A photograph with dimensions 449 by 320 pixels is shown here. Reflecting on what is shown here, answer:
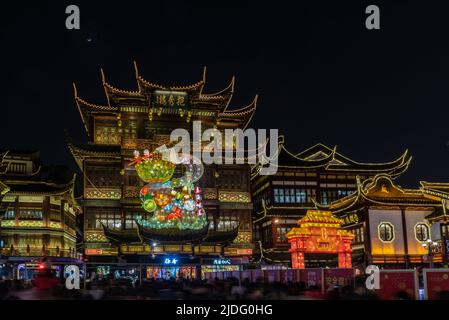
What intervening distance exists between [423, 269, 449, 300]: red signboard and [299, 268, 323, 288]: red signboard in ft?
14.4

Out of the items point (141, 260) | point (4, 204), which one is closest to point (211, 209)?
point (141, 260)

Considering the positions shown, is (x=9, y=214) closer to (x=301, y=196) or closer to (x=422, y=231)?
(x=301, y=196)

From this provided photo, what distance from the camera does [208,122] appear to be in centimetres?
4762

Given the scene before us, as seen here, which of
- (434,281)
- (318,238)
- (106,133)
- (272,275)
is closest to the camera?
(434,281)

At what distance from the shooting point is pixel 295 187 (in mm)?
56750

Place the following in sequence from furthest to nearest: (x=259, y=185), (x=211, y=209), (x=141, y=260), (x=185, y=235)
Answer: (x=259, y=185)
(x=211, y=209)
(x=141, y=260)
(x=185, y=235)

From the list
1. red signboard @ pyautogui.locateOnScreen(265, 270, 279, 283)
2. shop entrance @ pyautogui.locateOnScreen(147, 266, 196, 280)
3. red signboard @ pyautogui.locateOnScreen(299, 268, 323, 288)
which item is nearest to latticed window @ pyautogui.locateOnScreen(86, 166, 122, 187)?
shop entrance @ pyautogui.locateOnScreen(147, 266, 196, 280)

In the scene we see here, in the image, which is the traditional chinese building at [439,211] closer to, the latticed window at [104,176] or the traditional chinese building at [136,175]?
the traditional chinese building at [136,175]

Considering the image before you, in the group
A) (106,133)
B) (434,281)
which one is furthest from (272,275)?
(106,133)

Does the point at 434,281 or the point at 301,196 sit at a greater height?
the point at 301,196

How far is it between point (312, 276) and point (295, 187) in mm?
36318

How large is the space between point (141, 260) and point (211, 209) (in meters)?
7.15

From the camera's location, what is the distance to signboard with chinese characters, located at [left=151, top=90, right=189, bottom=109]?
45.8 meters
